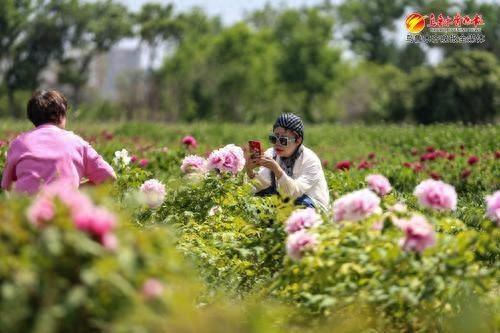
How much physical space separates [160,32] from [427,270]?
196 feet

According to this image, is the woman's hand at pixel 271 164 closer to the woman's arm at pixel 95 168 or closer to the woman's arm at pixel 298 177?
the woman's arm at pixel 298 177

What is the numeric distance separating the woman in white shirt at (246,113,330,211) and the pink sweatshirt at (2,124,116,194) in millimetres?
1198

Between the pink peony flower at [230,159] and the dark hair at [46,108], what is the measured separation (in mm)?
1077

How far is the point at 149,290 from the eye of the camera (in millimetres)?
2312

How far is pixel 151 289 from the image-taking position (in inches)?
91.0

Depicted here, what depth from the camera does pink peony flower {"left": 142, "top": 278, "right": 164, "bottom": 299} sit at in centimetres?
231

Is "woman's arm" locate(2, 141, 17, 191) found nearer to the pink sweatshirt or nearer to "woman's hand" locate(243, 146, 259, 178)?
the pink sweatshirt

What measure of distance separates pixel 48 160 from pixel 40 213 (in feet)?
7.70

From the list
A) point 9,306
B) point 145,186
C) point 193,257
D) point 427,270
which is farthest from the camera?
point 145,186

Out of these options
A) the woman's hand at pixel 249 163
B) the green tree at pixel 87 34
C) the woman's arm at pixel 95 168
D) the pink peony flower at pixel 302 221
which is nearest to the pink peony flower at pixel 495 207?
the pink peony flower at pixel 302 221

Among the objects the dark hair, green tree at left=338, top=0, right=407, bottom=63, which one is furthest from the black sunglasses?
green tree at left=338, top=0, right=407, bottom=63

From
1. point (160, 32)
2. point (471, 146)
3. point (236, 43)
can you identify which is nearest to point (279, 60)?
point (236, 43)

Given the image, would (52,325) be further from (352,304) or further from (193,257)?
(193,257)

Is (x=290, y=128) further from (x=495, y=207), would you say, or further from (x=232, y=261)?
(x=495, y=207)
